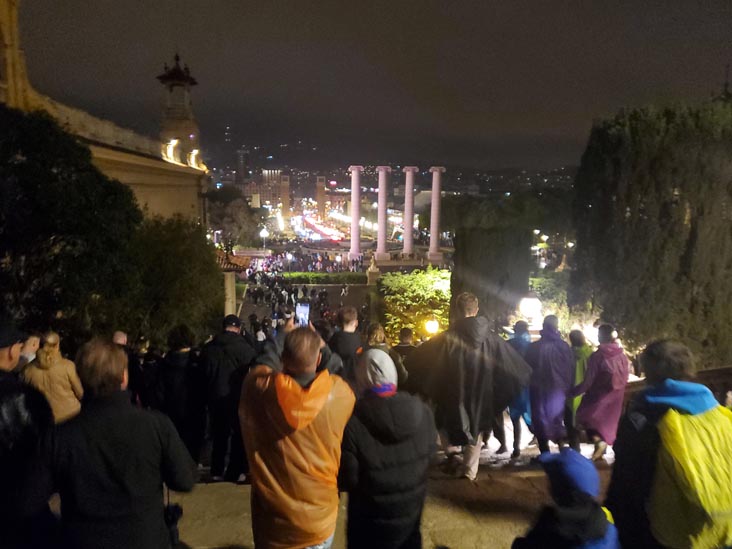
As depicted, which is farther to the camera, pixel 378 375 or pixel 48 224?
pixel 48 224

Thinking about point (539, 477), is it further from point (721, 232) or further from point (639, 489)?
point (721, 232)

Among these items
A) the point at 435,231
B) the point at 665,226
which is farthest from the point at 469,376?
the point at 435,231

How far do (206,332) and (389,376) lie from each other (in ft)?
43.8

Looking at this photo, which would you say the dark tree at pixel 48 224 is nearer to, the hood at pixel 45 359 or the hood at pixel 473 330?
the hood at pixel 45 359

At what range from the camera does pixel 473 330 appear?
4.10 m

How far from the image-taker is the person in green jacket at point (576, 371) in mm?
5223

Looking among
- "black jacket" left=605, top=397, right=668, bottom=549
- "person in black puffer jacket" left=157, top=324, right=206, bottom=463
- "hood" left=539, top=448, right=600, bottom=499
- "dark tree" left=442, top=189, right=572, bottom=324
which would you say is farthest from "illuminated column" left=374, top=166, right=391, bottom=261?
"hood" left=539, top=448, right=600, bottom=499

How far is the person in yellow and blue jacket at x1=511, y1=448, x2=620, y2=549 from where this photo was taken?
2.02 metres

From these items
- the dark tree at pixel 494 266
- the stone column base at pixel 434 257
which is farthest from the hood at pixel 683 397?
the stone column base at pixel 434 257

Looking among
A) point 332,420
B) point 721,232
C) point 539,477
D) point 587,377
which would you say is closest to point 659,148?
point 721,232

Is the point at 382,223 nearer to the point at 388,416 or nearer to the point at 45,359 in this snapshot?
the point at 45,359

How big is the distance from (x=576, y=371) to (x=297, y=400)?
Answer: 3.75 m

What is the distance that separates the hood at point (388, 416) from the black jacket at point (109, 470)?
2.86 feet

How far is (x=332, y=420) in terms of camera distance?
2529mm
